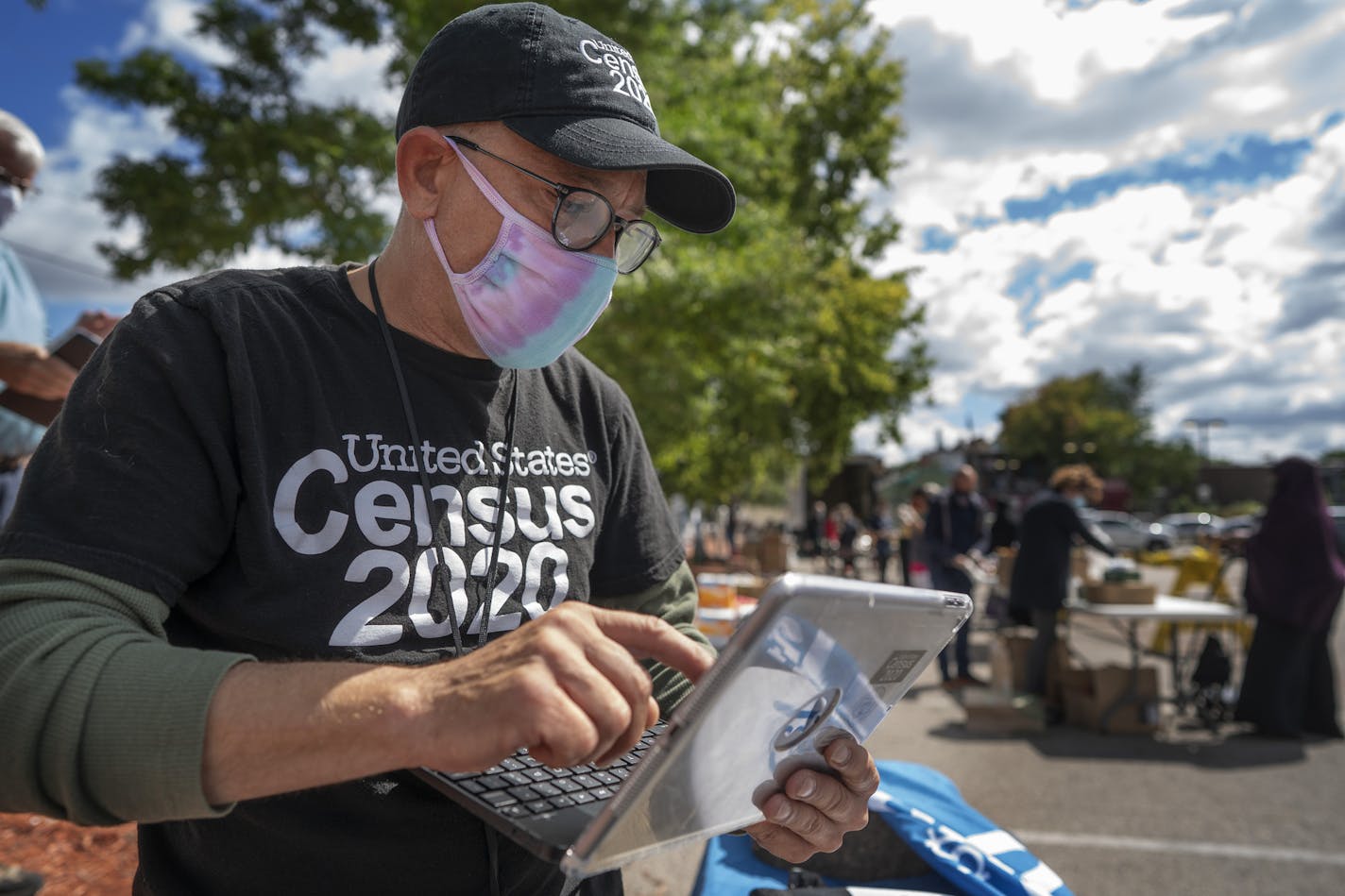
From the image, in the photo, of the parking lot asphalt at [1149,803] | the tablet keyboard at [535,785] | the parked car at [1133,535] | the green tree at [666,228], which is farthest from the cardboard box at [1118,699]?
the parked car at [1133,535]

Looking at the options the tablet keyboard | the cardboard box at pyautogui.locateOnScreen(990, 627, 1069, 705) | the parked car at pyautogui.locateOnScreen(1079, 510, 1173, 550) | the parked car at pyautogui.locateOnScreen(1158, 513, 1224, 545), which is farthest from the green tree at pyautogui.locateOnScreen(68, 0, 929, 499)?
the parked car at pyautogui.locateOnScreen(1158, 513, 1224, 545)

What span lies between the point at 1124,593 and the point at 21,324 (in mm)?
Answer: 7644

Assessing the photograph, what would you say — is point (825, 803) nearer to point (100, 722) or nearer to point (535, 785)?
point (535, 785)

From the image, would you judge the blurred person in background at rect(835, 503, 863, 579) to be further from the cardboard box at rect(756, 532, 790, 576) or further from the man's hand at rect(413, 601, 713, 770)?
the man's hand at rect(413, 601, 713, 770)

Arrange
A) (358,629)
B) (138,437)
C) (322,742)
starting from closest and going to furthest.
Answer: (322,742) → (138,437) → (358,629)

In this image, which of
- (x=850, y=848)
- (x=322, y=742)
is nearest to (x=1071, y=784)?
(x=850, y=848)

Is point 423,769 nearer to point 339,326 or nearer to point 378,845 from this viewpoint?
point 378,845

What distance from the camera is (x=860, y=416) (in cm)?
2155

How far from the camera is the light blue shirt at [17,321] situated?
281cm

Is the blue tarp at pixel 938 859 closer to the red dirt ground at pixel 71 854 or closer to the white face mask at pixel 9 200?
the red dirt ground at pixel 71 854

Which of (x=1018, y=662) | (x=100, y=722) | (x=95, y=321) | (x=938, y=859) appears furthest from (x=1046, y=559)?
(x=100, y=722)

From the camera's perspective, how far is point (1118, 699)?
7.34m

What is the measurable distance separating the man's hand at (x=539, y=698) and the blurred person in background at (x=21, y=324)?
6.98 ft

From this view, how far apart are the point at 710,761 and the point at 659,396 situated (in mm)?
9001
